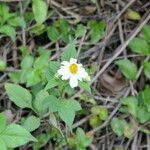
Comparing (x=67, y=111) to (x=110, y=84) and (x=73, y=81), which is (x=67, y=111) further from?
(x=110, y=84)

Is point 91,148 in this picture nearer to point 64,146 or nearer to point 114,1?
point 64,146

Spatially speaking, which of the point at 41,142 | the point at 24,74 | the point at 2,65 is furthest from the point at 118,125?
the point at 2,65

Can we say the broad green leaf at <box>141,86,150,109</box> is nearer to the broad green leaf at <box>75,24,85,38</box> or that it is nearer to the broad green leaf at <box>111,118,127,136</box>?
the broad green leaf at <box>111,118,127,136</box>

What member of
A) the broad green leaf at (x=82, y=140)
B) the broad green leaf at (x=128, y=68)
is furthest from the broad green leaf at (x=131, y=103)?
the broad green leaf at (x=82, y=140)

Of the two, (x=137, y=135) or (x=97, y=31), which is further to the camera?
(x=97, y=31)

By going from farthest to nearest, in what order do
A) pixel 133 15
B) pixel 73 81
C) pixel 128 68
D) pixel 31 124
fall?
pixel 133 15 < pixel 128 68 < pixel 31 124 < pixel 73 81

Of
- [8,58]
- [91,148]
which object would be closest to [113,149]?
[91,148]

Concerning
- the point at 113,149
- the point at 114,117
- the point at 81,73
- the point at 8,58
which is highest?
the point at 81,73
